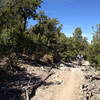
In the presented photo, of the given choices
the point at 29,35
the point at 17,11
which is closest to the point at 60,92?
the point at 29,35

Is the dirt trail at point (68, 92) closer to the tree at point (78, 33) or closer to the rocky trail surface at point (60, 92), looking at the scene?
the rocky trail surface at point (60, 92)

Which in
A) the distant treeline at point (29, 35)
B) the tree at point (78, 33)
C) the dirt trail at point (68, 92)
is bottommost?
the dirt trail at point (68, 92)

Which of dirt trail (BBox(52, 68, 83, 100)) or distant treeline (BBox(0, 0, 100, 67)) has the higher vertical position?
distant treeline (BBox(0, 0, 100, 67))

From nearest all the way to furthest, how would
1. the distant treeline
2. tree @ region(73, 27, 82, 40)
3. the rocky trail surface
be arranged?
the rocky trail surface, the distant treeline, tree @ region(73, 27, 82, 40)

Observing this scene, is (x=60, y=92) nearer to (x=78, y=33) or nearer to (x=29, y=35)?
(x=29, y=35)

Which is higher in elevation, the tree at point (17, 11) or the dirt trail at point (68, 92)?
the tree at point (17, 11)

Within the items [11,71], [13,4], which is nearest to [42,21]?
[13,4]

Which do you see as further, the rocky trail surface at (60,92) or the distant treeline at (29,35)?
the distant treeline at (29,35)

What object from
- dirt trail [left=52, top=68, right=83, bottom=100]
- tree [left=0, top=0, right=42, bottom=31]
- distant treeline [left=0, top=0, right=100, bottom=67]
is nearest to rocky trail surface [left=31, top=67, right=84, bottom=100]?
dirt trail [left=52, top=68, right=83, bottom=100]

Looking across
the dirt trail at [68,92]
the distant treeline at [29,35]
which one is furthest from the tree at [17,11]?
the dirt trail at [68,92]

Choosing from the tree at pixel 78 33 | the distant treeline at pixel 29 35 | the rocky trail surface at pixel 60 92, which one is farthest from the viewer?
the tree at pixel 78 33

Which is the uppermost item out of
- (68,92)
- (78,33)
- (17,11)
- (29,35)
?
(78,33)

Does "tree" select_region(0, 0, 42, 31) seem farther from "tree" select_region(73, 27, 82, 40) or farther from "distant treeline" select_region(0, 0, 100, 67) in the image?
"tree" select_region(73, 27, 82, 40)

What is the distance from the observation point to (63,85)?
1633 cm
